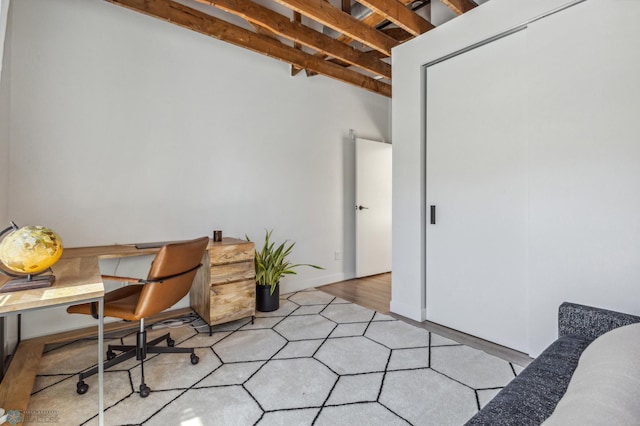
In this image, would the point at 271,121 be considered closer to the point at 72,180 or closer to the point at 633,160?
the point at 72,180

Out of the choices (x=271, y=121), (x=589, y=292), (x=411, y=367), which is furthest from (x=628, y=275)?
(x=271, y=121)

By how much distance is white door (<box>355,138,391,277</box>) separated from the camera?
168 inches

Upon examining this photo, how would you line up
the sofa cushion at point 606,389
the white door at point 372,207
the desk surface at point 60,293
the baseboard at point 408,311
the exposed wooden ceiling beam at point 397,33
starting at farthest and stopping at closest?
the white door at point 372,207, the exposed wooden ceiling beam at point 397,33, the baseboard at point 408,311, the desk surface at point 60,293, the sofa cushion at point 606,389

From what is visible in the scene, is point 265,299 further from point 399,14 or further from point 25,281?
point 399,14

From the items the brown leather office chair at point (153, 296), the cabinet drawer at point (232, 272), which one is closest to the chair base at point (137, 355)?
the brown leather office chair at point (153, 296)

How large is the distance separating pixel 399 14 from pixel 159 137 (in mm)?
2284

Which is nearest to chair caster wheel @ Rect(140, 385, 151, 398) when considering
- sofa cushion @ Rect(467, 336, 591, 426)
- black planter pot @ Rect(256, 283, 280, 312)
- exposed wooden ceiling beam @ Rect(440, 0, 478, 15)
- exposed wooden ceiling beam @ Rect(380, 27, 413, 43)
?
black planter pot @ Rect(256, 283, 280, 312)

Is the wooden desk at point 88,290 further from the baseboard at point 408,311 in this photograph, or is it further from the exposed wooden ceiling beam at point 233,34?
the exposed wooden ceiling beam at point 233,34

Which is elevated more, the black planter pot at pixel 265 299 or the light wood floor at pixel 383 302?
the black planter pot at pixel 265 299

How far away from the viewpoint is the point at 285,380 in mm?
1856

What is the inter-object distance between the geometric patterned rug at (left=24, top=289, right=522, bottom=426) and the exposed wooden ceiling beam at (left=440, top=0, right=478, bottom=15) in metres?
2.50

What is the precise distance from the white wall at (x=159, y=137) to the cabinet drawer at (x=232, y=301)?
30.1 inches

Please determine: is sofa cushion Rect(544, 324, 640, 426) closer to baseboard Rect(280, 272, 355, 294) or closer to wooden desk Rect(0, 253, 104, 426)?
wooden desk Rect(0, 253, 104, 426)

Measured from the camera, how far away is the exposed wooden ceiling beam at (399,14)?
2.39 meters
